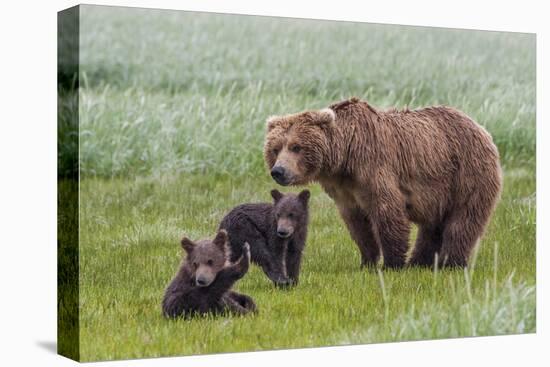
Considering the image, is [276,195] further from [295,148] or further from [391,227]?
[391,227]

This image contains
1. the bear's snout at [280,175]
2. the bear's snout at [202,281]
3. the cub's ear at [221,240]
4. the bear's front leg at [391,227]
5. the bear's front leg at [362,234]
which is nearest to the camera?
the bear's snout at [202,281]

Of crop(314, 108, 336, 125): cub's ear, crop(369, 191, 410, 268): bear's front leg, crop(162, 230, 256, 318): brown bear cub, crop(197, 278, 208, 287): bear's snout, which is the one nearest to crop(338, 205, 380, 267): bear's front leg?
crop(369, 191, 410, 268): bear's front leg

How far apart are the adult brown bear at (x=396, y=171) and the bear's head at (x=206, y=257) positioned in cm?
87

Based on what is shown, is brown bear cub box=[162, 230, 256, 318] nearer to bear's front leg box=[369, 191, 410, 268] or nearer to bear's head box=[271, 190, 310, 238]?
bear's head box=[271, 190, 310, 238]

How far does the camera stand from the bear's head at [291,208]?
8.88 m

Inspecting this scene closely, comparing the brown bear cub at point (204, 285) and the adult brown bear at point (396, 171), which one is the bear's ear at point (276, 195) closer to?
the adult brown bear at point (396, 171)

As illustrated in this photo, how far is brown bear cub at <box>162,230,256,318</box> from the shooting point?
8234mm

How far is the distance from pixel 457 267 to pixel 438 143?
1122 millimetres

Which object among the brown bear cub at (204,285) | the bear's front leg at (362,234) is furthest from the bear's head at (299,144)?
the brown bear cub at (204,285)

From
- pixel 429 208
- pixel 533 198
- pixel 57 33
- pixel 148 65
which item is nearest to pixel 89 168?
pixel 57 33

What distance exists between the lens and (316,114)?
9094 mm

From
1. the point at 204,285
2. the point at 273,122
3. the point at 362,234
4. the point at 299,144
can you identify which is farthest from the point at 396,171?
the point at 204,285

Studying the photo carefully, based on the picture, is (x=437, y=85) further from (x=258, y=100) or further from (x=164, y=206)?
(x=164, y=206)

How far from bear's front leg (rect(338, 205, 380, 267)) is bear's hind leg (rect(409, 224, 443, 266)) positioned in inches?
18.1
